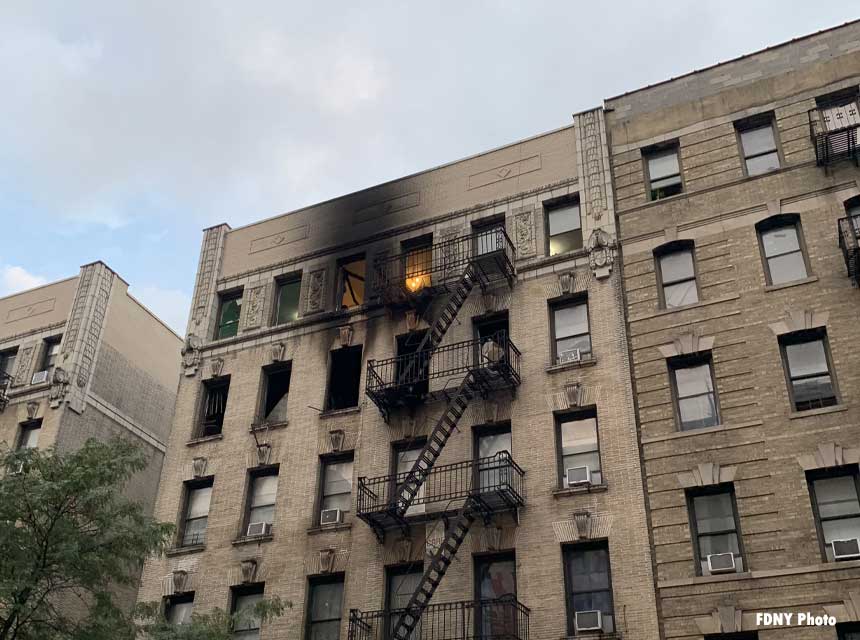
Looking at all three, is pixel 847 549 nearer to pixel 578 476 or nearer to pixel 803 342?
pixel 803 342

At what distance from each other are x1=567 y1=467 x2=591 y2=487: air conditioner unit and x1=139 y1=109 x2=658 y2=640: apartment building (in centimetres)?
10

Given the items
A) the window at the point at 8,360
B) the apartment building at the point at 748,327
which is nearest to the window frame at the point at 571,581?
the apartment building at the point at 748,327

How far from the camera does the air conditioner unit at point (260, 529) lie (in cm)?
2636

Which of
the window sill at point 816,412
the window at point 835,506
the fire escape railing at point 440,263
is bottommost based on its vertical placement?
the window at point 835,506

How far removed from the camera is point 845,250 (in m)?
22.3

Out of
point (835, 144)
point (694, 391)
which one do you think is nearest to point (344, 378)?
point (694, 391)

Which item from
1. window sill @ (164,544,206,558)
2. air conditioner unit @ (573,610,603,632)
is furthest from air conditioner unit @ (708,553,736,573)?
window sill @ (164,544,206,558)

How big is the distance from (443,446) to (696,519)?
667cm

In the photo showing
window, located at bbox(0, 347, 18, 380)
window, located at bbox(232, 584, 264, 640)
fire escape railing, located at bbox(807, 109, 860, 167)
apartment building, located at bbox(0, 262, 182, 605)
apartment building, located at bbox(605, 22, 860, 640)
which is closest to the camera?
apartment building, located at bbox(605, 22, 860, 640)

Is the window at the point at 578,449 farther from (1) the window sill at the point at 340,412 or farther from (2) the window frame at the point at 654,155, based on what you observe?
(2) the window frame at the point at 654,155

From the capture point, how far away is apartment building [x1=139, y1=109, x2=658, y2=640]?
73.5 feet

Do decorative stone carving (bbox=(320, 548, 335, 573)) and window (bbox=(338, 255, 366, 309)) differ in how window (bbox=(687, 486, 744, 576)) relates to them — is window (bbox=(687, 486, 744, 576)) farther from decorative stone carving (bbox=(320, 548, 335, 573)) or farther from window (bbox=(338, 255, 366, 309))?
window (bbox=(338, 255, 366, 309))

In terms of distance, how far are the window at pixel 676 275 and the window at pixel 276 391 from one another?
11.8 metres

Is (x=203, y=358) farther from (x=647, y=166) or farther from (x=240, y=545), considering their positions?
(x=647, y=166)
